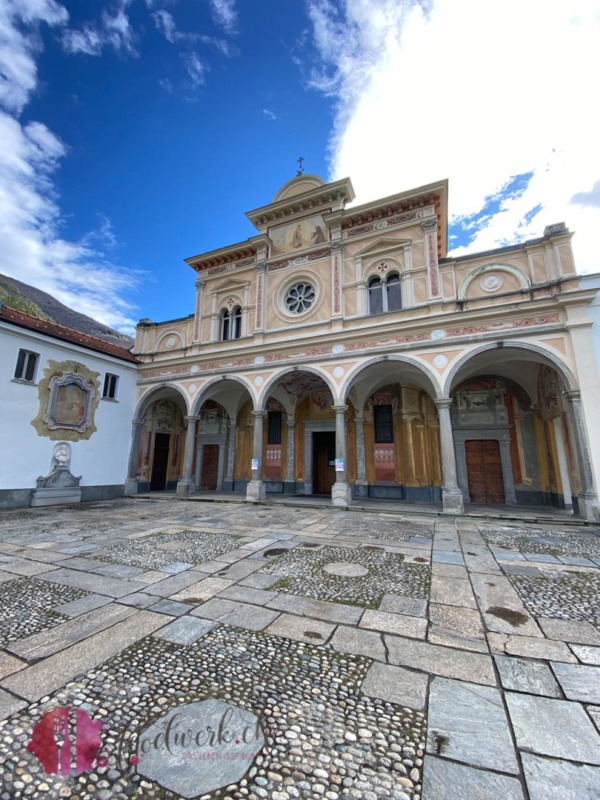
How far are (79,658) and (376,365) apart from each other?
36.3 feet

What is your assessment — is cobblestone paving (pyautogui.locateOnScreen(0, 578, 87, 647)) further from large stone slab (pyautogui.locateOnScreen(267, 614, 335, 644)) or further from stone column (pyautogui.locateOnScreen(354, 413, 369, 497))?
stone column (pyautogui.locateOnScreen(354, 413, 369, 497))

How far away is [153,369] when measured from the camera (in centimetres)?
1552

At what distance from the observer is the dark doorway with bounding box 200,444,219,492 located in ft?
56.7

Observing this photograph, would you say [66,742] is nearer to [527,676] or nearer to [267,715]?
[267,715]

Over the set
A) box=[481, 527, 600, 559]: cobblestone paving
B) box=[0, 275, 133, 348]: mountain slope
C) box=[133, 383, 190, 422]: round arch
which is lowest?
box=[481, 527, 600, 559]: cobblestone paving

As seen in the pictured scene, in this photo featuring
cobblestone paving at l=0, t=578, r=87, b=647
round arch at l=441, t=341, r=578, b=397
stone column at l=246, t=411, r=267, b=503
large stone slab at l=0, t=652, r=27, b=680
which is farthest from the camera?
stone column at l=246, t=411, r=267, b=503

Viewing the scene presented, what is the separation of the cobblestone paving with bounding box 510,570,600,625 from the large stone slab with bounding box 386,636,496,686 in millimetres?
1242

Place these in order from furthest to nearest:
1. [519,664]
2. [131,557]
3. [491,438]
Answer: [491,438] → [131,557] → [519,664]

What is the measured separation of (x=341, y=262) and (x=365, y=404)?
5638 mm

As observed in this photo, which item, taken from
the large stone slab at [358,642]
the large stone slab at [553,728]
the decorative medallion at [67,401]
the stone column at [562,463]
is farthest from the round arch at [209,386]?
the large stone slab at [553,728]

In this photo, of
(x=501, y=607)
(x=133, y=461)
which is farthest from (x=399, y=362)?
(x=133, y=461)

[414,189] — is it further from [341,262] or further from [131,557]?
[131,557]

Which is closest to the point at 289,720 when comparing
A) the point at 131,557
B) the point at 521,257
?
the point at 131,557

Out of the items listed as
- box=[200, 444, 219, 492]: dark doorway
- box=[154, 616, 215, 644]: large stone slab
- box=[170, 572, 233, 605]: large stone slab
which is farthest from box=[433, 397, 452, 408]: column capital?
box=[200, 444, 219, 492]: dark doorway
